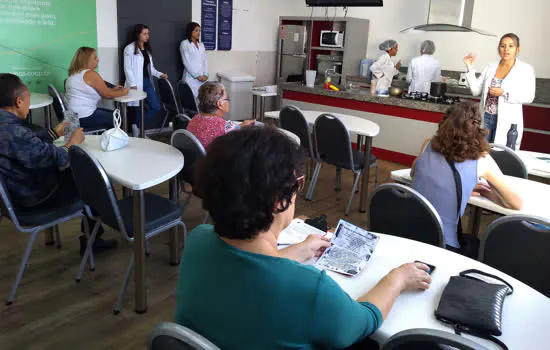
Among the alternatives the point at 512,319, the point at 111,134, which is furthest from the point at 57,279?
the point at 512,319

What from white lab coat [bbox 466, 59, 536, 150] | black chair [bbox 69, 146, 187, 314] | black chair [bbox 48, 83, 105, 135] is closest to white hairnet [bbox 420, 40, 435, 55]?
white lab coat [bbox 466, 59, 536, 150]

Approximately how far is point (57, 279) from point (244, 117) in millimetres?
5270

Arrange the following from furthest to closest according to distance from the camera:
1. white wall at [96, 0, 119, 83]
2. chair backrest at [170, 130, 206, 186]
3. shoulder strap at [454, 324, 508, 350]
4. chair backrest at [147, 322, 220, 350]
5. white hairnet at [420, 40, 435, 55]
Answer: white hairnet at [420, 40, 435, 55] < white wall at [96, 0, 119, 83] < chair backrest at [170, 130, 206, 186] < shoulder strap at [454, 324, 508, 350] < chair backrest at [147, 322, 220, 350]

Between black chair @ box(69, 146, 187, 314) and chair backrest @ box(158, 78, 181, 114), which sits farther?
chair backrest @ box(158, 78, 181, 114)

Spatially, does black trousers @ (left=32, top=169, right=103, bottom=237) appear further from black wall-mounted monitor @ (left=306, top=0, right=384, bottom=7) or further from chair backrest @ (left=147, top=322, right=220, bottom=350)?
black wall-mounted monitor @ (left=306, top=0, right=384, bottom=7)

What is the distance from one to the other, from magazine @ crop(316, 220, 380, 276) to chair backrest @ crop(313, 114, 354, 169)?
210cm

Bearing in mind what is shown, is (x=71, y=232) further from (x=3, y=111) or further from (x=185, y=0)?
(x=185, y=0)

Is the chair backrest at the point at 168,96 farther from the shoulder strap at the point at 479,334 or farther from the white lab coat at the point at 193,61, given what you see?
the shoulder strap at the point at 479,334

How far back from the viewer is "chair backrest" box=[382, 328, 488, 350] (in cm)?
91

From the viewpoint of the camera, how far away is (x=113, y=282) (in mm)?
2613

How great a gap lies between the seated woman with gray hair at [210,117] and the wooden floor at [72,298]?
79 centimetres

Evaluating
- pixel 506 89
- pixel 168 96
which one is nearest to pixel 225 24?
pixel 168 96

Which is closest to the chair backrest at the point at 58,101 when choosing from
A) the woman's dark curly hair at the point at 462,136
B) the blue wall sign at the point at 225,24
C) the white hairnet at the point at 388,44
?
the blue wall sign at the point at 225,24

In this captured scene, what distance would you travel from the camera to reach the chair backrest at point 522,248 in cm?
166
